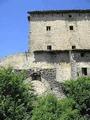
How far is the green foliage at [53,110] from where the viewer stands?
42719 millimetres

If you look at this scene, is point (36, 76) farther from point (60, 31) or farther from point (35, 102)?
point (60, 31)

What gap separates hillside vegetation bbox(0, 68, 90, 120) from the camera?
42688 mm

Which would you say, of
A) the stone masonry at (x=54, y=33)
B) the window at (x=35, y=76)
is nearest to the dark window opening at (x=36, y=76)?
the window at (x=35, y=76)

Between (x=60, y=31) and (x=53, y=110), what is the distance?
65.6 feet

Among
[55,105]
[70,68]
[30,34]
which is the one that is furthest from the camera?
[30,34]

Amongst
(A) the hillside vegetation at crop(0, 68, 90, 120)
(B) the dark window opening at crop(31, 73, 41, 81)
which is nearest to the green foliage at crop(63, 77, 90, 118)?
(A) the hillside vegetation at crop(0, 68, 90, 120)

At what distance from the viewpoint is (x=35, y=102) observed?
44.6 m

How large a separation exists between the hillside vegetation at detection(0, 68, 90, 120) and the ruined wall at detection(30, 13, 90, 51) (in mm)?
13825

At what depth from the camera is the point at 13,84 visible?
1778 inches

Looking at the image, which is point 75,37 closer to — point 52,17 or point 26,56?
point 52,17

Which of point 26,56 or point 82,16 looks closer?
point 26,56

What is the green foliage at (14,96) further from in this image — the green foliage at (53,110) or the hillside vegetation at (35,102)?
the green foliage at (53,110)

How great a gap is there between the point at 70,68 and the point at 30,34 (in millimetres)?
9457

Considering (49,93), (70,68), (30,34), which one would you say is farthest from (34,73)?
(30,34)
